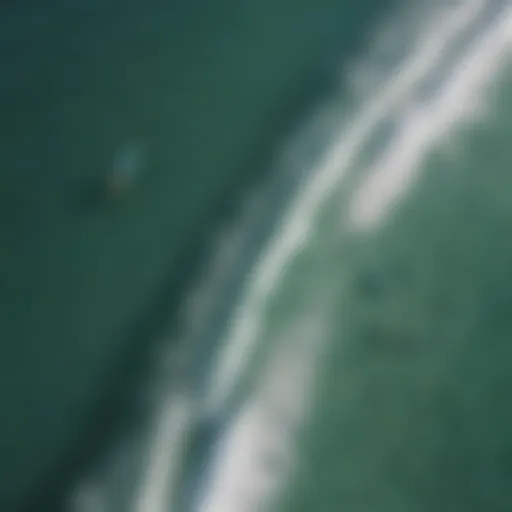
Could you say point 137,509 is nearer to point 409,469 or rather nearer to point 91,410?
point 91,410

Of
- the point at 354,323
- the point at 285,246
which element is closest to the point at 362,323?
the point at 354,323

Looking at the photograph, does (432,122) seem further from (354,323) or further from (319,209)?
(354,323)

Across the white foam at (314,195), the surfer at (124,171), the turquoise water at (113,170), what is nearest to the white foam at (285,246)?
the white foam at (314,195)

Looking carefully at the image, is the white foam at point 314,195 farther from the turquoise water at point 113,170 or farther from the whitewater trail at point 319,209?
the turquoise water at point 113,170

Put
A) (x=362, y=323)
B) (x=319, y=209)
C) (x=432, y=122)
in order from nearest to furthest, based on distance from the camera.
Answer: (x=362, y=323)
(x=319, y=209)
(x=432, y=122)

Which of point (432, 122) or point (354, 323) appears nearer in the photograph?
point (354, 323)

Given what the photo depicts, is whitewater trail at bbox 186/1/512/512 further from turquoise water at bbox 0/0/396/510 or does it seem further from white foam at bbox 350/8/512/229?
turquoise water at bbox 0/0/396/510

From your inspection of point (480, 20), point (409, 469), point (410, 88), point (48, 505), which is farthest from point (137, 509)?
point (480, 20)

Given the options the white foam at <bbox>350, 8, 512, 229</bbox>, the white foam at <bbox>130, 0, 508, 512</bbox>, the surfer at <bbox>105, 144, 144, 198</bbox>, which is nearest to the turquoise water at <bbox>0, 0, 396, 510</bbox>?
the surfer at <bbox>105, 144, 144, 198</bbox>
